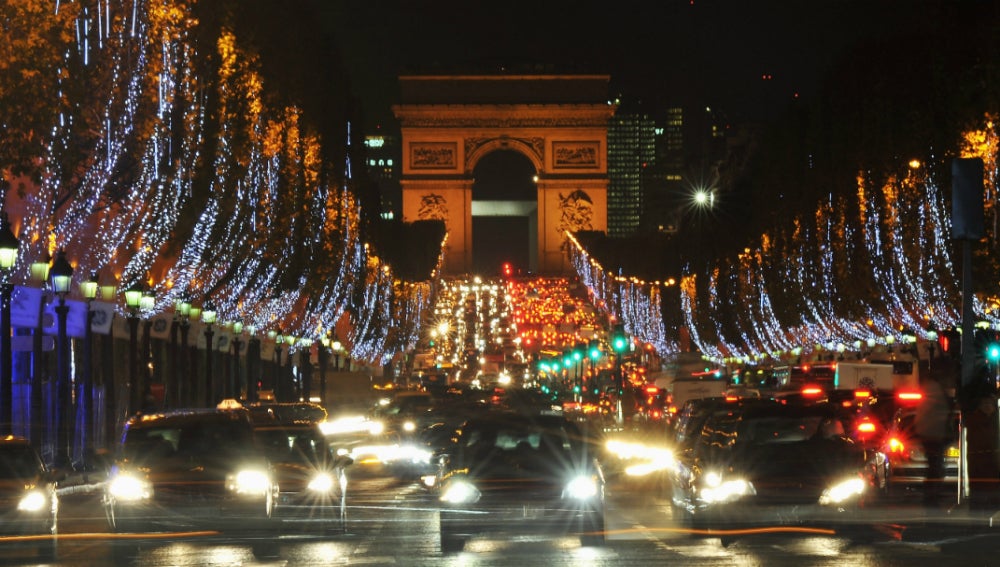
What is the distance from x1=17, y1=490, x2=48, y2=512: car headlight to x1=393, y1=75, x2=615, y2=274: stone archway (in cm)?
11833

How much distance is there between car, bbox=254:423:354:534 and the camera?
2016 centimetres

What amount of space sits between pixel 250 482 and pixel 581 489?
11.5ft

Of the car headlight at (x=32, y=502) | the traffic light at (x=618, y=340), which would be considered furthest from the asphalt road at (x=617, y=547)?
the traffic light at (x=618, y=340)

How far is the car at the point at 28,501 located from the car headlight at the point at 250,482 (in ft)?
5.58

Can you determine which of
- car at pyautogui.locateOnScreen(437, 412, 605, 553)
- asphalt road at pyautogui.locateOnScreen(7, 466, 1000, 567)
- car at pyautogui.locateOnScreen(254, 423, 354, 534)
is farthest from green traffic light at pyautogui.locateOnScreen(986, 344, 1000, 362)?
car at pyautogui.locateOnScreen(437, 412, 605, 553)

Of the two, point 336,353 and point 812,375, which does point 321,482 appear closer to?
point 812,375

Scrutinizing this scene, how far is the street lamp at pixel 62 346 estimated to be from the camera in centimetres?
2948

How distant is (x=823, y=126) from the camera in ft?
198

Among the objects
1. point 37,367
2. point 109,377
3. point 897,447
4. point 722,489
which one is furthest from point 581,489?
point 109,377

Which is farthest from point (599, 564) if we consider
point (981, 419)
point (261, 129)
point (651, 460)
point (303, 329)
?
point (303, 329)

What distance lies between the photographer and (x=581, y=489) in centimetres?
1695

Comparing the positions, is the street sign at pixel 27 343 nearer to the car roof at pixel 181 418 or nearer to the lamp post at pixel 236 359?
the car roof at pixel 181 418

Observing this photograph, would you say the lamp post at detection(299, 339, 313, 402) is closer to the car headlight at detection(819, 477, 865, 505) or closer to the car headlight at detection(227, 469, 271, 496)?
the car headlight at detection(227, 469, 271, 496)

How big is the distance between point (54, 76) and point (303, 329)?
44.4m
